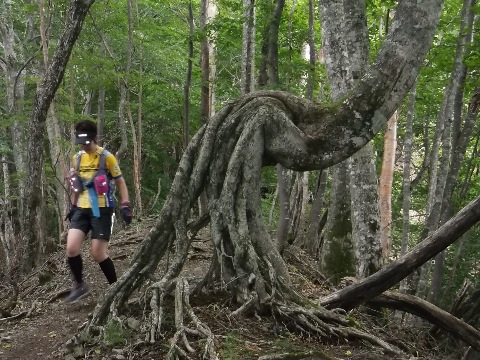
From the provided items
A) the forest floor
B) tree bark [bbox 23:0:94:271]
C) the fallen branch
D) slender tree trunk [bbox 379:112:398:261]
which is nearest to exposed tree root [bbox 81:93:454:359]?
the forest floor

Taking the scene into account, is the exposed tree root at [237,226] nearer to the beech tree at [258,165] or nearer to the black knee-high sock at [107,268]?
the beech tree at [258,165]

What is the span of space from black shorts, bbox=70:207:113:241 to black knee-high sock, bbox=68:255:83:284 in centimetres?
36

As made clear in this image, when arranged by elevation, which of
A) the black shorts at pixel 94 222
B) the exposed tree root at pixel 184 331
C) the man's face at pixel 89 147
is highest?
the man's face at pixel 89 147

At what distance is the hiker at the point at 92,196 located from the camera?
5.50 m

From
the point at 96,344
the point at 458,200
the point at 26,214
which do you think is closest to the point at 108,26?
the point at 26,214

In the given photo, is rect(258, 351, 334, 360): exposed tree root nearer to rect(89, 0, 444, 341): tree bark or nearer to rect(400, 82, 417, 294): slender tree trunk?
rect(89, 0, 444, 341): tree bark

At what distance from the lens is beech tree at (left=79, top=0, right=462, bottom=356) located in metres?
4.16

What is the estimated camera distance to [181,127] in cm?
1834

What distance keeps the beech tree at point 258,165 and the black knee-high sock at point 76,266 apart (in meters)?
1.41

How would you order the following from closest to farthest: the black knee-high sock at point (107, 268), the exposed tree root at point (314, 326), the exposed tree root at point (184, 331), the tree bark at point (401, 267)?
the exposed tree root at point (184, 331) < the exposed tree root at point (314, 326) < the tree bark at point (401, 267) < the black knee-high sock at point (107, 268)

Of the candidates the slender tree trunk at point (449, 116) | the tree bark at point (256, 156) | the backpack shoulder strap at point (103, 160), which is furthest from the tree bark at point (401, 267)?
the slender tree trunk at point (449, 116)

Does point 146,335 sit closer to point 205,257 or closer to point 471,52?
point 205,257

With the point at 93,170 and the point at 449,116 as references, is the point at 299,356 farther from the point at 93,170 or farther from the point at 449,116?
the point at 449,116

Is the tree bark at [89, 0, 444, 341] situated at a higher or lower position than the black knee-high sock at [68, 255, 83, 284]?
higher
